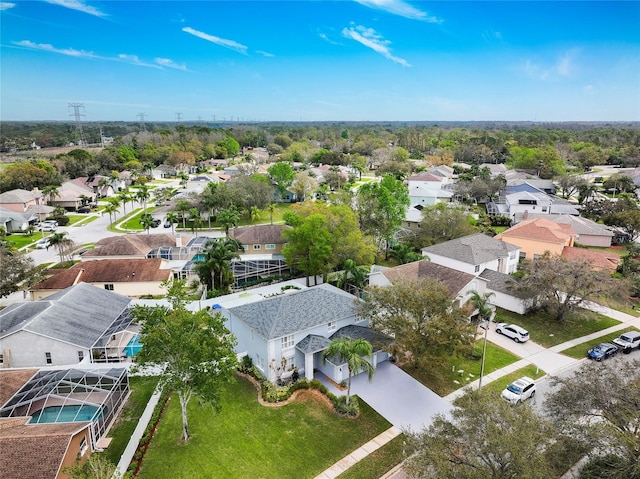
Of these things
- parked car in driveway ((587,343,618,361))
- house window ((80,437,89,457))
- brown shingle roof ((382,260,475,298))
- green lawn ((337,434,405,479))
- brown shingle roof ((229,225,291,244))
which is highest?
brown shingle roof ((382,260,475,298))

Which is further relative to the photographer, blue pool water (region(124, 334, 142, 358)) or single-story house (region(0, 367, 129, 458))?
blue pool water (region(124, 334, 142, 358))

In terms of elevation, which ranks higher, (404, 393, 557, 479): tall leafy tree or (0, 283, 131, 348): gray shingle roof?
(404, 393, 557, 479): tall leafy tree

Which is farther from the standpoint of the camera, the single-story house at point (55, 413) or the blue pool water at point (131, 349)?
the blue pool water at point (131, 349)

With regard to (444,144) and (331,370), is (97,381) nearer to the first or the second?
(331,370)

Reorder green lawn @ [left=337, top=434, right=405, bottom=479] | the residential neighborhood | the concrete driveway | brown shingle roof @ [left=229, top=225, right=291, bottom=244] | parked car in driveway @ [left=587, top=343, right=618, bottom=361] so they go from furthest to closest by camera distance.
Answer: brown shingle roof @ [left=229, top=225, right=291, bottom=244], parked car in driveway @ [left=587, top=343, right=618, bottom=361], the concrete driveway, the residential neighborhood, green lawn @ [left=337, top=434, right=405, bottom=479]

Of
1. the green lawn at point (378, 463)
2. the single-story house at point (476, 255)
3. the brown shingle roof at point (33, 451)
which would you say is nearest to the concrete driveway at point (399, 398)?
the green lawn at point (378, 463)

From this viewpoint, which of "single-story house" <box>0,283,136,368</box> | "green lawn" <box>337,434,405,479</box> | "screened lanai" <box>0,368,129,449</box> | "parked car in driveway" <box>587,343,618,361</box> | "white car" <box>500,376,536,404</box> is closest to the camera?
"green lawn" <box>337,434,405,479</box>

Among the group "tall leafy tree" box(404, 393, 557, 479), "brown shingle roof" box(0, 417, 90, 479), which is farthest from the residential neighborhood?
"tall leafy tree" box(404, 393, 557, 479)

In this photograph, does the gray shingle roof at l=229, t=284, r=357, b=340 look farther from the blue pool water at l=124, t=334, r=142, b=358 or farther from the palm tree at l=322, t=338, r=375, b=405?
the blue pool water at l=124, t=334, r=142, b=358

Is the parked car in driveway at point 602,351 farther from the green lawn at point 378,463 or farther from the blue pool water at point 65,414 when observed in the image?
the blue pool water at point 65,414
